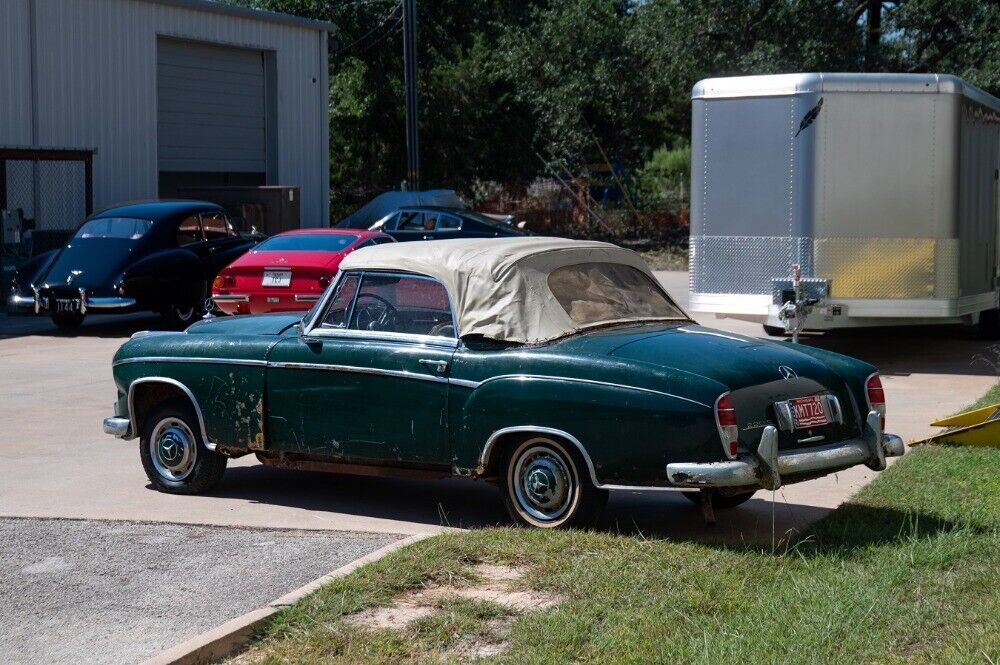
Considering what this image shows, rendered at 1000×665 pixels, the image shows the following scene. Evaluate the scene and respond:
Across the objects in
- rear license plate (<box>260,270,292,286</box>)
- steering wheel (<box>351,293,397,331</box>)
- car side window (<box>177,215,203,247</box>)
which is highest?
car side window (<box>177,215,203,247</box>)

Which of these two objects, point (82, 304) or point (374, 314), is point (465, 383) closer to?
point (374, 314)

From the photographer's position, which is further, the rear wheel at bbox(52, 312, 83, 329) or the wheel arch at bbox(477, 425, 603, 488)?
the rear wheel at bbox(52, 312, 83, 329)

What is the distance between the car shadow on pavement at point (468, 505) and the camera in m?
7.26

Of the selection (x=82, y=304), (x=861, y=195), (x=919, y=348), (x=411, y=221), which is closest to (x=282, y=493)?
(x=861, y=195)

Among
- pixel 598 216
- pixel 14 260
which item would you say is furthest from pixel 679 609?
pixel 598 216

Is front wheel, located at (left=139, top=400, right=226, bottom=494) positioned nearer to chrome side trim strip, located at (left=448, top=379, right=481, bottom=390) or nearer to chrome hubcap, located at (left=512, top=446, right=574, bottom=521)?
chrome side trim strip, located at (left=448, top=379, right=481, bottom=390)

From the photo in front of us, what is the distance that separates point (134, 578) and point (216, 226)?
1401cm

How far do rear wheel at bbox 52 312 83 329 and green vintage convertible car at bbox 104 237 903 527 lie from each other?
10822 millimetres

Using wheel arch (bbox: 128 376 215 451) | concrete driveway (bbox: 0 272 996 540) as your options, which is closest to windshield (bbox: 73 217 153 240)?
Answer: concrete driveway (bbox: 0 272 996 540)

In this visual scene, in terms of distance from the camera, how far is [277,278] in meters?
16.5

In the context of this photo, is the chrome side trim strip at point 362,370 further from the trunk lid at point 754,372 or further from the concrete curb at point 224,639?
the concrete curb at point 224,639

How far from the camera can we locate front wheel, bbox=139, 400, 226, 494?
8281mm

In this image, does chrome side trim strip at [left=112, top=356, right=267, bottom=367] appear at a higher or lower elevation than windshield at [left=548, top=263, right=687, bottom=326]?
lower

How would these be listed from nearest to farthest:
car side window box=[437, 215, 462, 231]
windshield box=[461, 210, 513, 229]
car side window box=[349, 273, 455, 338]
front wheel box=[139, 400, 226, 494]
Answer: car side window box=[349, 273, 455, 338], front wheel box=[139, 400, 226, 494], car side window box=[437, 215, 462, 231], windshield box=[461, 210, 513, 229]
